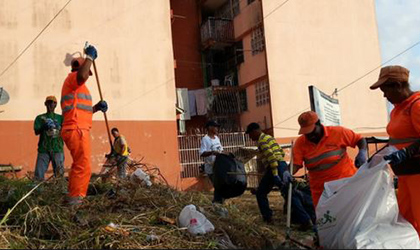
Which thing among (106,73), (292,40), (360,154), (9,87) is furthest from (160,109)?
(360,154)

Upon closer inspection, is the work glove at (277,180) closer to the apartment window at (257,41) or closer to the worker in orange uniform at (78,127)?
the worker in orange uniform at (78,127)

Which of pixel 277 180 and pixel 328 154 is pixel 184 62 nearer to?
pixel 277 180

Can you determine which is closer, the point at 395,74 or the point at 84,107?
the point at 395,74

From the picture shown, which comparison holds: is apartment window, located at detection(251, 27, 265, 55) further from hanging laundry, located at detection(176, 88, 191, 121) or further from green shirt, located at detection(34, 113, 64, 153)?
green shirt, located at detection(34, 113, 64, 153)

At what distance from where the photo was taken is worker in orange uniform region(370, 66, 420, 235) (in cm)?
325

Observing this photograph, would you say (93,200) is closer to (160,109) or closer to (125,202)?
(125,202)

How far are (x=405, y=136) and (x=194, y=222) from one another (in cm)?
187

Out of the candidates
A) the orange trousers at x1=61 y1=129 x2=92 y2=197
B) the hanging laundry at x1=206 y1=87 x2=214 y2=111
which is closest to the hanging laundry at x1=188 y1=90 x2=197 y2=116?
the hanging laundry at x1=206 y1=87 x2=214 y2=111

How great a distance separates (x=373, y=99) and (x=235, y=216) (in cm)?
1385

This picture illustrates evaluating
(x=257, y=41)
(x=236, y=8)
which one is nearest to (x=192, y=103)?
(x=257, y=41)

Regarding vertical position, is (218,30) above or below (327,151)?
above

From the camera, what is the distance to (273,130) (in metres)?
14.3

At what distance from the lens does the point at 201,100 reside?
637 inches

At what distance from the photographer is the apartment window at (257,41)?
1483 centimetres
